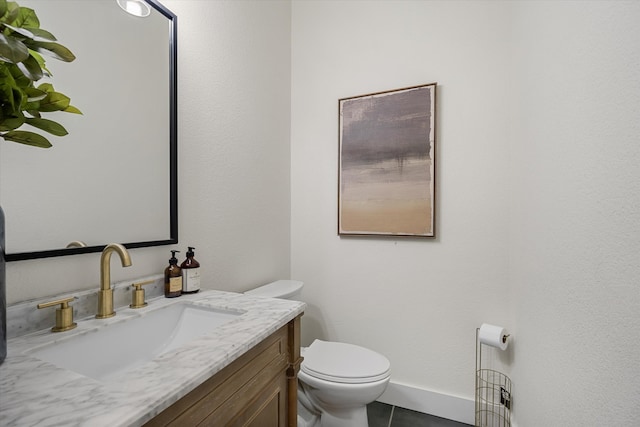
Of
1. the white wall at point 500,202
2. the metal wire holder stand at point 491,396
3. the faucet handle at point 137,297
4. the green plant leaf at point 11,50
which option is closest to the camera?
the green plant leaf at point 11,50

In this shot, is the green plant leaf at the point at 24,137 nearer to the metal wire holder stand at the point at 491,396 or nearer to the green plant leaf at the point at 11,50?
the green plant leaf at the point at 11,50

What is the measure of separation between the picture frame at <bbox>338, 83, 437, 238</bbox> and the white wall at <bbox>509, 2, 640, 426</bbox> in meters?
0.49

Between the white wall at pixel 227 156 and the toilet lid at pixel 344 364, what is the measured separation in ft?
1.76

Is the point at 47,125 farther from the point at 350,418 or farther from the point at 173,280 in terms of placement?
the point at 350,418

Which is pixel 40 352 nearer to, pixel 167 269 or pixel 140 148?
pixel 167 269

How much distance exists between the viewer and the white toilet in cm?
134

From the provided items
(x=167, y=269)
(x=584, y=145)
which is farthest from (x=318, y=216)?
(x=584, y=145)

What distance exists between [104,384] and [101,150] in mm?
781

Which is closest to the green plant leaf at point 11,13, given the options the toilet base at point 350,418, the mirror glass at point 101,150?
the mirror glass at point 101,150

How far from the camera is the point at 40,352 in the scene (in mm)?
704

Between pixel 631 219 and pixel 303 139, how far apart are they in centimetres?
177

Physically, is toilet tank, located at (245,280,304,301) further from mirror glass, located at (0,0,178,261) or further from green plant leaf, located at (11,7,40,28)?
green plant leaf, located at (11,7,40,28)

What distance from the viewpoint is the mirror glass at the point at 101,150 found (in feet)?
2.70

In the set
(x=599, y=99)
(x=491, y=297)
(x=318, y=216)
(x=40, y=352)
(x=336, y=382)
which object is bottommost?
(x=336, y=382)
